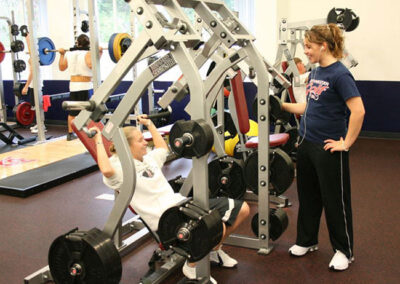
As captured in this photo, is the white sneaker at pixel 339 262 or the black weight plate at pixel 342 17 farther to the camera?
the black weight plate at pixel 342 17

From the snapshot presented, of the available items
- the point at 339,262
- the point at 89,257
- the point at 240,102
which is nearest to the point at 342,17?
the point at 240,102

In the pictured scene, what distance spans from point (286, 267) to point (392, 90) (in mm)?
4359

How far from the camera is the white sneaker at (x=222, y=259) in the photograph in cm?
263

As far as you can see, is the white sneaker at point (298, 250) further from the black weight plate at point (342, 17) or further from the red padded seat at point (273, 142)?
the black weight plate at point (342, 17)

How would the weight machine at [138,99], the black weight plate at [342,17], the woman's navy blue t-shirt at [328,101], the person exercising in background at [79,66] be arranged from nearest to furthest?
the weight machine at [138,99], the woman's navy blue t-shirt at [328,101], the black weight plate at [342,17], the person exercising in background at [79,66]

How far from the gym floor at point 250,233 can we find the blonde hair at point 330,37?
121 centimetres

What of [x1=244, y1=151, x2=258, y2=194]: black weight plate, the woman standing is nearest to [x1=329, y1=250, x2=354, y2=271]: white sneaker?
the woman standing

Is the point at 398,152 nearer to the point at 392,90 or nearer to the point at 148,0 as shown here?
the point at 392,90

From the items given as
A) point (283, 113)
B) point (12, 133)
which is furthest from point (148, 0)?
point (12, 133)

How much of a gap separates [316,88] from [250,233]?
1210 mm

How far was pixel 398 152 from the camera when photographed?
5441 mm

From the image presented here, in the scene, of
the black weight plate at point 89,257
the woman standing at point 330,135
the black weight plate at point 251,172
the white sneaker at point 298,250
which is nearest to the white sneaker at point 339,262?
the woman standing at point 330,135

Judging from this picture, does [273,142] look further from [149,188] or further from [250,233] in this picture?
[149,188]

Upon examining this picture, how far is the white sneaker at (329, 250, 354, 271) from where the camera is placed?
2.56 metres
